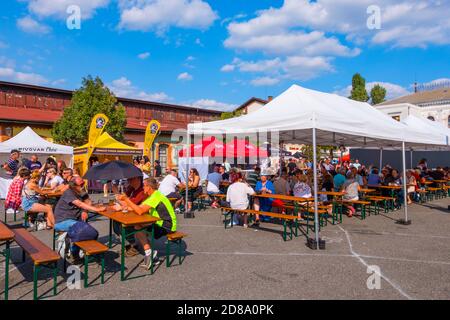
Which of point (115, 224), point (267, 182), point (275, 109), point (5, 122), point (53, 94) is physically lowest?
point (115, 224)

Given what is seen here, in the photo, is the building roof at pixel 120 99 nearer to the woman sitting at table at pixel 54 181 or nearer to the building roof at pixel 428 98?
the woman sitting at table at pixel 54 181

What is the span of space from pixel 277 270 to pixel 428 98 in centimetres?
5217

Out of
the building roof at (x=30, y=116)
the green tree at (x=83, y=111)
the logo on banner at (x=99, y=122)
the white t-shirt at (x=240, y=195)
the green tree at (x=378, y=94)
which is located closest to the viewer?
the white t-shirt at (x=240, y=195)

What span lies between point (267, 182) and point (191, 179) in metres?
2.85

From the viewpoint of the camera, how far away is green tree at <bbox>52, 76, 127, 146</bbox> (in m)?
22.5

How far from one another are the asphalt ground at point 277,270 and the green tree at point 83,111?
16.8 metres

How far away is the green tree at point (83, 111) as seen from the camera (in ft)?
73.9

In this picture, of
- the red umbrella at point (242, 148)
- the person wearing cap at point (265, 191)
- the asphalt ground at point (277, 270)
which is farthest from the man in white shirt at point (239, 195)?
the red umbrella at point (242, 148)

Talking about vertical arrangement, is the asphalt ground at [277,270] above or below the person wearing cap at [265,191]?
below

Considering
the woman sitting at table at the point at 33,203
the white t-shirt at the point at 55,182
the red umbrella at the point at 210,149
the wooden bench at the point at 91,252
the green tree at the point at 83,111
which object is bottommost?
the wooden bench at the point at 91,252

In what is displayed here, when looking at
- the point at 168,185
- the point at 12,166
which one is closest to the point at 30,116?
the point at 12,166
